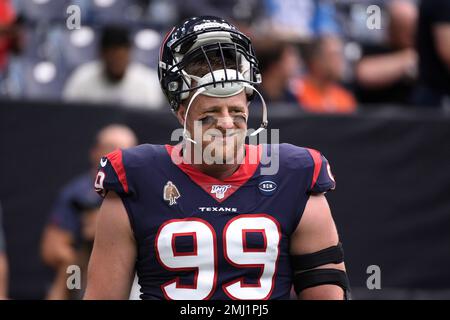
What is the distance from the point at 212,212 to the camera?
3.53 metres

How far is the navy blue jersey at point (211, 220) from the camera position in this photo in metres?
3.48

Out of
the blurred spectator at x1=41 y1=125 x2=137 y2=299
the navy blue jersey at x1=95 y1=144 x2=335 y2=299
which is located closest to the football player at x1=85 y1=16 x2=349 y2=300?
the navy blue jersey at x1=95 y1=144 x2=335 y2=299

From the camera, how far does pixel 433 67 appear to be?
734 cm

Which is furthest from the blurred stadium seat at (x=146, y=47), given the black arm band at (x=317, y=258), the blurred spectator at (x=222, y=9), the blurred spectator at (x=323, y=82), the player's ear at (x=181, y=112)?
the black arm band at (x=317, y=258)

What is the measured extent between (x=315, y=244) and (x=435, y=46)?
12.9 ft

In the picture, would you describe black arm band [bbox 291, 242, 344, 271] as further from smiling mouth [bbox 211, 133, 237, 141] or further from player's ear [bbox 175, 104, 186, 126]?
player's ear [bbox 175, 104, 186, 126]

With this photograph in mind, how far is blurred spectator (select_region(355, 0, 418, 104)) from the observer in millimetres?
8695

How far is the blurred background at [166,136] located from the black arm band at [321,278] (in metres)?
3.18

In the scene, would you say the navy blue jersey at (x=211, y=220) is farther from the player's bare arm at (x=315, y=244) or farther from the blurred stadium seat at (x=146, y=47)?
the blurred stadium seat at (x=146, y=47)

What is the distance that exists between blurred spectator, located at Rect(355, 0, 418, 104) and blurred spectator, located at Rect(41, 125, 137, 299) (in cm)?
252
